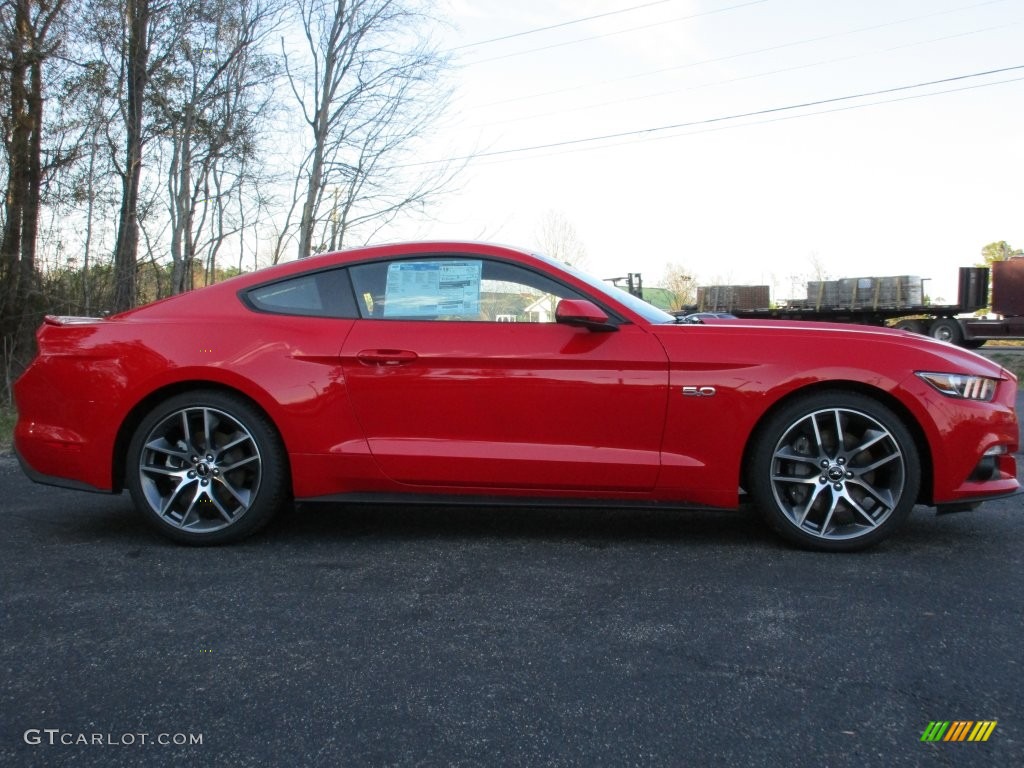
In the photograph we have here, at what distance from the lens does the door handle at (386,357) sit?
12.5 feet

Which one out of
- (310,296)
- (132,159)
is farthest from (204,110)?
(310,296)

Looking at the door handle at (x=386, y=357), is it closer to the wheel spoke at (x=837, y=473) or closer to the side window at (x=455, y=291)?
the side window at (x=455, y=291)

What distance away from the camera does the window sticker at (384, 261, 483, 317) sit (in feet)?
12.9

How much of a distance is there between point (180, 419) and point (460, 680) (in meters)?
2.13

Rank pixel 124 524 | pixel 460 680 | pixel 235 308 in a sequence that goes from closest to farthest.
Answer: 1. pixel 460 680
2. pixel 235 308
3. pixel 124 524

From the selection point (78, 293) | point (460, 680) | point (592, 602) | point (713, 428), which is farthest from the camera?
point (78, 293)

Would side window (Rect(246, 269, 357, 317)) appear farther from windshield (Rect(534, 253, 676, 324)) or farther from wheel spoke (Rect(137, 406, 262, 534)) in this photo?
windshield (Rect(534, 253, 676, 324))

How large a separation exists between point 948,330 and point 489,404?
23043mm

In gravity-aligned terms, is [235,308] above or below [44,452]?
above

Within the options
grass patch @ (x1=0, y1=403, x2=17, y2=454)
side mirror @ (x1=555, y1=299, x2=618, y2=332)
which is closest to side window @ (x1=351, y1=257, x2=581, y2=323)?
side mirror @ (x1=555, y1=299, x2=618, y2=332)

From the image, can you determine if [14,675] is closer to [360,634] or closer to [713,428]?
[360,634]

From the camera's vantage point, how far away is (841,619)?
9.45 feet

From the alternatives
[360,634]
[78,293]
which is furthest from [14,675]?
[78,293]

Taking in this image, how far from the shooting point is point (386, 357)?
382cm
